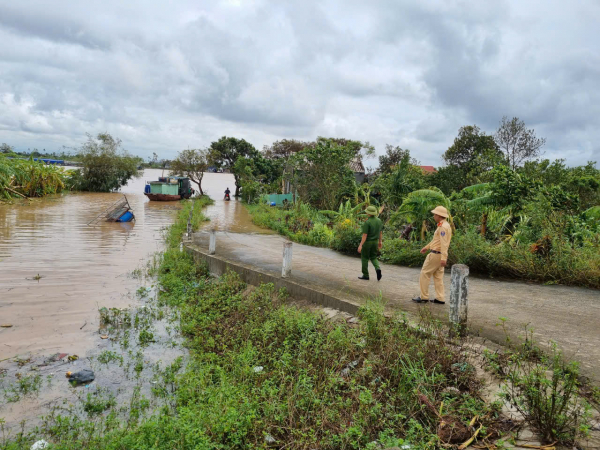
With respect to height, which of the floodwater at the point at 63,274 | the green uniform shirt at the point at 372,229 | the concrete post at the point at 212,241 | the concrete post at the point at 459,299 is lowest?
the floodwater at the point at 63,274

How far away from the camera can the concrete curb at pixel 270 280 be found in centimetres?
639

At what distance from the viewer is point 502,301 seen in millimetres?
6523

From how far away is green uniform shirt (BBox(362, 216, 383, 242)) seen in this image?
7.44 metres

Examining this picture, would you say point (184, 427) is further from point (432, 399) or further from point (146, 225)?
point (146, 225)

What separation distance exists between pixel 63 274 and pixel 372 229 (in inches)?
319

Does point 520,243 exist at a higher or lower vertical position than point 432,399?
higher

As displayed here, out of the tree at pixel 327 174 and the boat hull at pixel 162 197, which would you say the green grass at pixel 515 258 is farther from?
the boat hull at pixel 162 197

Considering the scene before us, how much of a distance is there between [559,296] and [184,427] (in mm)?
6242

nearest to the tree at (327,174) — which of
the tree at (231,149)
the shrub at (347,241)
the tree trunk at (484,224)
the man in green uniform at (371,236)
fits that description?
the shrub at (347,241)

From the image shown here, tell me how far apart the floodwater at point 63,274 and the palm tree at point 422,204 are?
24.6ft

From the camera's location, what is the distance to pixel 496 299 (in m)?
6.66

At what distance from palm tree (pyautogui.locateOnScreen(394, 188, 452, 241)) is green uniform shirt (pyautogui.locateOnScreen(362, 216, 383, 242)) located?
3956 millimetres

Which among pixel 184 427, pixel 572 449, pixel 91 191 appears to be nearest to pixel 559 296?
pixel 572 449

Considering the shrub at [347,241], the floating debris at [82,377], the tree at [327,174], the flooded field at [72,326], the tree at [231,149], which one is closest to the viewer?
the flooded field at [72,326]
